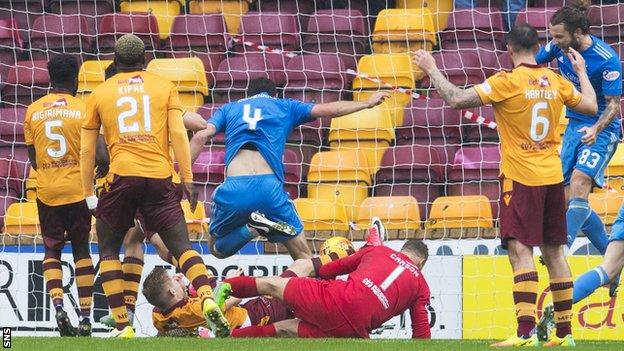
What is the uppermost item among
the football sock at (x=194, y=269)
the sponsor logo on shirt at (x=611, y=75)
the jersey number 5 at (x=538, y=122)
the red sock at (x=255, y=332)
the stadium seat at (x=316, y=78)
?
the stadium seat at (x=316, y=78)

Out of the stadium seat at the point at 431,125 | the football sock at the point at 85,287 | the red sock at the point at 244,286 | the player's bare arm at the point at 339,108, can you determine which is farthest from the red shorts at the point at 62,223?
the stadium seat at the point at 431,125

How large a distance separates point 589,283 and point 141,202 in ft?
11.2

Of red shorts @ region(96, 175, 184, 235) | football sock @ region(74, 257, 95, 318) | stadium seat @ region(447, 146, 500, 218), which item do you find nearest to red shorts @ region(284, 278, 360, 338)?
red shorts @ region(96, 175, 184, 235)

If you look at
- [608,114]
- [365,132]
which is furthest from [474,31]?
[608,114]

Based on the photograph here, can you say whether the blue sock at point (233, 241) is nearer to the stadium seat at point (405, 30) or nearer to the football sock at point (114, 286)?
the football sock at point (114, 286)

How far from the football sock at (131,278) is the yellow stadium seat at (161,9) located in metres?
4.72

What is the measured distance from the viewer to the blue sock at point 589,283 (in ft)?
36.1

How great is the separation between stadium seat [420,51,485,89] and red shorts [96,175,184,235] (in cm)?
526

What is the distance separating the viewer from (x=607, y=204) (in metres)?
13.3

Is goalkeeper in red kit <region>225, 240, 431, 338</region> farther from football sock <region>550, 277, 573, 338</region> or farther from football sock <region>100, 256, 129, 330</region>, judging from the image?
football sock <region>550, 277, 573, 338</region>

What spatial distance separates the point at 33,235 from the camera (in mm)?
13820

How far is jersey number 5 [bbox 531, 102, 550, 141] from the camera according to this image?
9711 mm

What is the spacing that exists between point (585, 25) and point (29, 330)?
18.9 feet

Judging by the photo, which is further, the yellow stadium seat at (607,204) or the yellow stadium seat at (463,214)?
the yellow stadium seat at (463,214)
